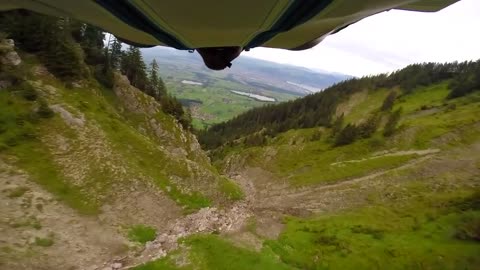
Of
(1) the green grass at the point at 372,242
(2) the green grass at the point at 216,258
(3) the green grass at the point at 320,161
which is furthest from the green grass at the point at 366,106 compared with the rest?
(2) the green grass at the point at 216,258

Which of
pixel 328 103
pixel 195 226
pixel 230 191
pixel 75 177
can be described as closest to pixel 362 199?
pixel 230 191

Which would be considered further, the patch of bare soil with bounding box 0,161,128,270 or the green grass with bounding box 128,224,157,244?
the green grass with bounding box 128,224,157,244

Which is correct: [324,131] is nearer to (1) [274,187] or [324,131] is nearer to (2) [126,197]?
(1) [274,187]

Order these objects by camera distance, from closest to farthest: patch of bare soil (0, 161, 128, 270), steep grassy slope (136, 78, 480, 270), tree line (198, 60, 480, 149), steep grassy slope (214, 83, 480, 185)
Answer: patch of bare soil (0, 161, 128, 270) < steep grassy slope (136, 78, 480, 270) < steep grassy slope (214, 83, 480, 185) < tree line (198, 60, 480, 149)

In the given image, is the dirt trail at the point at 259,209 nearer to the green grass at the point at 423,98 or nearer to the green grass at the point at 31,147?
the green grass at the point at 31,147

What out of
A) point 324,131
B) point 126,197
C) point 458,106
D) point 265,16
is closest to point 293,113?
point 324,131

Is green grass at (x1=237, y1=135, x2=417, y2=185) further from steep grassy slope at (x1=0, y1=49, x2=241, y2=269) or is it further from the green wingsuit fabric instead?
the green wingsuit fabric

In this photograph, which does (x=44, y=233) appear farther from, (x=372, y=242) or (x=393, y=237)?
(x=393, y=237)

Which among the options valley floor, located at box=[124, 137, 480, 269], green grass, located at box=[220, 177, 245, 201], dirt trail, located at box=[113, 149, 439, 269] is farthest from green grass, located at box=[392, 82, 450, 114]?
green grass, located at box=[220, 177, 245, 201]
